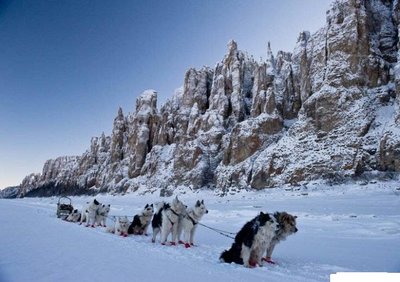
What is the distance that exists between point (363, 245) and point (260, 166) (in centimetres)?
4671

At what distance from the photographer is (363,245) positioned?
32.5ft

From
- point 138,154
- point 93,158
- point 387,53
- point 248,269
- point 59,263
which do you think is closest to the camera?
point 59,263

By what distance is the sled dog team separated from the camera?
7774mm

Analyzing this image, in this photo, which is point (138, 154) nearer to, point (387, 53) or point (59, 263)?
point (387, 53)

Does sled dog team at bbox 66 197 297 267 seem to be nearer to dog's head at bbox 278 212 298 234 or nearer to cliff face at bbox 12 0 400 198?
dog's head at bbox 278 212 298 234

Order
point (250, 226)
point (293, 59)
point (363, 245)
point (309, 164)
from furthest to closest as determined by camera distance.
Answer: point (293, 59)
point (309, 164)
point (363, 245)
point (250, 226)

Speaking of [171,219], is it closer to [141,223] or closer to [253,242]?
[141,223]

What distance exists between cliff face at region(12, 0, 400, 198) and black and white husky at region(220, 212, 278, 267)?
3734cm

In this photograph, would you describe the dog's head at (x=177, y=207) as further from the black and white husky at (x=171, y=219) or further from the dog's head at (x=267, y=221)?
the dog's head at (x=267, y=221)

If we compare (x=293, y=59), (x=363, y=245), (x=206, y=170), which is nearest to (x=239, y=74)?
(x=293, y=59)

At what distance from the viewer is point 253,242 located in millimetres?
7758

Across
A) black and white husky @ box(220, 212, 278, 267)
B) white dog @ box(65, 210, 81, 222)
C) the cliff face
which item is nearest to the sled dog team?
black and white husky @ box(220, 212, 278, 267)

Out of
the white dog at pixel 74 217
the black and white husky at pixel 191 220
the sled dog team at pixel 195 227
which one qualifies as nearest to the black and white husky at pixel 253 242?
the sled dog team at pixel 195 227

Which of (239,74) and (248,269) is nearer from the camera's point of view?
(248,269)
